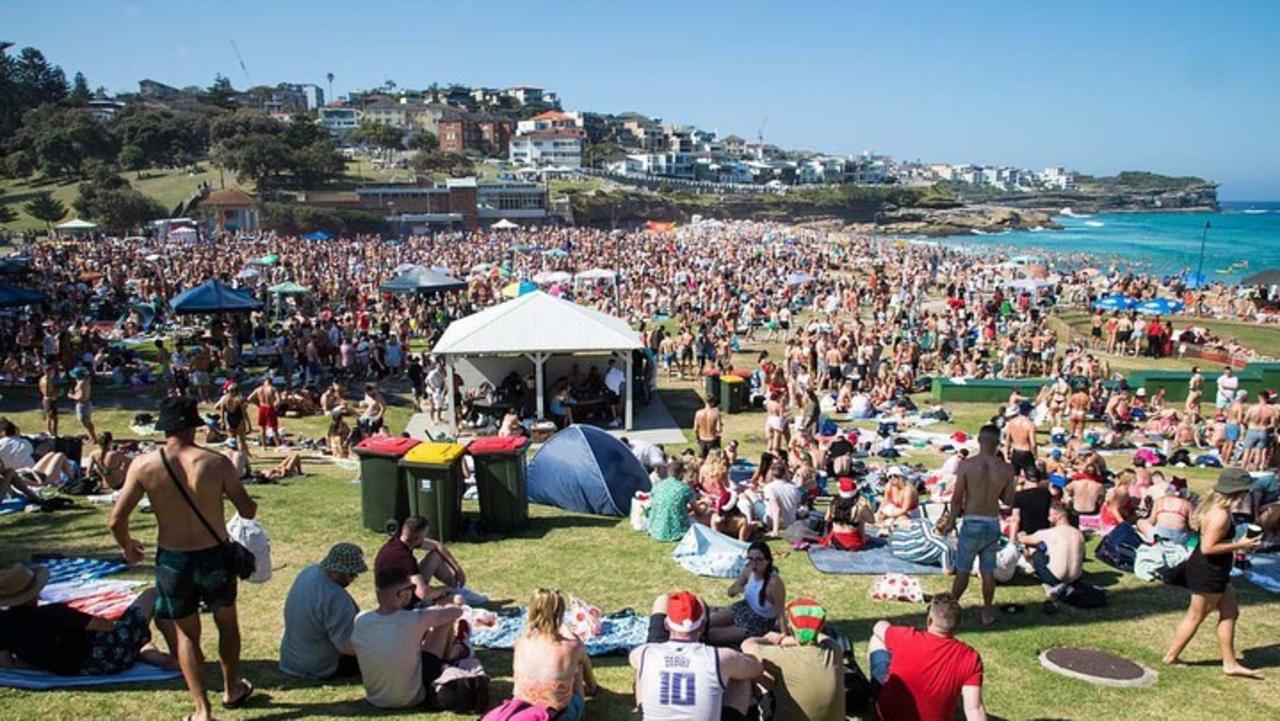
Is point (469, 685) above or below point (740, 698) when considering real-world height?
below

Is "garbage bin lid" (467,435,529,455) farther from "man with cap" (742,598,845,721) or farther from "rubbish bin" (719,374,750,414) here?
"rubbish bin" (719,374,750,414)

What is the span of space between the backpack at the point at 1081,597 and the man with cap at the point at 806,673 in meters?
3.36

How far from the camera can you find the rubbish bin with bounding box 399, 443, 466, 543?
301 inches

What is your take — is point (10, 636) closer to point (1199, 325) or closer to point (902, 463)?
point (902, 463)

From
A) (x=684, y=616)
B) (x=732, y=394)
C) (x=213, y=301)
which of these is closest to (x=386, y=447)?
(x=684, y=616)

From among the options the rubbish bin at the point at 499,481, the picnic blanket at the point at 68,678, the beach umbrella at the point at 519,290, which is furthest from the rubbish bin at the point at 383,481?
the beach umbrella at the point at 519,290

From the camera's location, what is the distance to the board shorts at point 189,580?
156 inches

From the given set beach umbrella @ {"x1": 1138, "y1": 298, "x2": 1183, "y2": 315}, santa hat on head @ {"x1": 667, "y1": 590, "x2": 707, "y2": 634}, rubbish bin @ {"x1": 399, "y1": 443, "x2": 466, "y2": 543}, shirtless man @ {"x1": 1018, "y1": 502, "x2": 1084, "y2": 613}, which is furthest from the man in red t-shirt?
beach umbrella @ {"x1": 1138, "y1": 298, "x2": 1183, "y2": 315}

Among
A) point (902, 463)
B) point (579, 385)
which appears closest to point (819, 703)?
point (902, 463)

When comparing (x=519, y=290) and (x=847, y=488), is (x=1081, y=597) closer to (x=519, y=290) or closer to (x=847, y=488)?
(x=847, y=488)

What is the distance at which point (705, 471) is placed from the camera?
29.8 feet

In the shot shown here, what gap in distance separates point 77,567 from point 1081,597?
8.16 m

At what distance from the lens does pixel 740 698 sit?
3.91 m

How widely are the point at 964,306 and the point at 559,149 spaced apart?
110 m
